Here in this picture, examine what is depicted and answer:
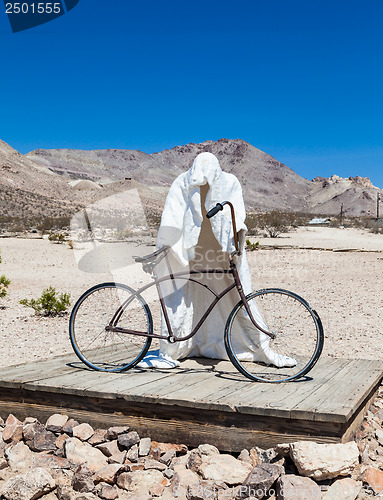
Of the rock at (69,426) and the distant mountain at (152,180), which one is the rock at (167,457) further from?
the distant mountain at (152,180)

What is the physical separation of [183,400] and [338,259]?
16.0m

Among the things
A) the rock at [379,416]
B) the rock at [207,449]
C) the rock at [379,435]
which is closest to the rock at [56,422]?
the rock at [207,449]

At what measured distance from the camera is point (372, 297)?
434 inches

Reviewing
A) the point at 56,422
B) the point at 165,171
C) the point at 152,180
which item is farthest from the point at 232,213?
the point at 165,171

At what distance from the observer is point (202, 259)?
500 cm

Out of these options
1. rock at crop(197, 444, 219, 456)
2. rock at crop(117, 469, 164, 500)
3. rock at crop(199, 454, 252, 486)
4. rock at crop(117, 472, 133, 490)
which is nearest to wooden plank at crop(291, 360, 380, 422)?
rock at crop(199, 454, 252, 486)

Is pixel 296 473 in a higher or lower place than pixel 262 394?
lower

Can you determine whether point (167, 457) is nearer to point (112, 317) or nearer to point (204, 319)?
point (204, 319)

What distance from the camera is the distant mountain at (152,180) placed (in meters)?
95.6

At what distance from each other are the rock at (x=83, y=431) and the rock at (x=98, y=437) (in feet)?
0.11

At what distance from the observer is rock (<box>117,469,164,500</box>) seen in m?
3.41

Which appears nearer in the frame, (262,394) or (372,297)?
(262,394)

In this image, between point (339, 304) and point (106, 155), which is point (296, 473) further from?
point (106, 155)

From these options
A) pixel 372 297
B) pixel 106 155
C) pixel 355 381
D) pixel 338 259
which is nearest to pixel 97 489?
pixel 355 381
